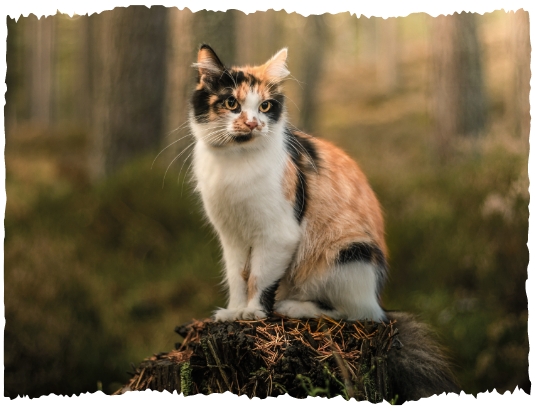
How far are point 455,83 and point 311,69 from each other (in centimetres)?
102

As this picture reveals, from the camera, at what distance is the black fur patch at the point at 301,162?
2527 millimetres

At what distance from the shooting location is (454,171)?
12.2 ft

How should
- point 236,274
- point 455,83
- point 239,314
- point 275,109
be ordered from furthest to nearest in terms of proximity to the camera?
point 455,83 < point 236,274 < point 239,314 < point 275,109

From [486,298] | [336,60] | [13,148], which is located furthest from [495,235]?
[13,148]

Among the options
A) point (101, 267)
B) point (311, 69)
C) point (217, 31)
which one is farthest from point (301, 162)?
point (101, 267)

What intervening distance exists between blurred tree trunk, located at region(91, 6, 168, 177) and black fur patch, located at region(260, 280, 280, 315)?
1.98 metres

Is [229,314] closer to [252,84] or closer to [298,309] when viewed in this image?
[298,309]

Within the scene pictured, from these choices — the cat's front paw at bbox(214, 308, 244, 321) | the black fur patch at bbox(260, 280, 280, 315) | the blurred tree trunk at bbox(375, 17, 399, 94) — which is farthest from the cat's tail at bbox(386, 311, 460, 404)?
the blurred tree trunk at bbox(375, 17, 399, 94)

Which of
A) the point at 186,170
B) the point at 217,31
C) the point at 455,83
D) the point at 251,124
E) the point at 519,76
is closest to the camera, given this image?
the point at 251,124

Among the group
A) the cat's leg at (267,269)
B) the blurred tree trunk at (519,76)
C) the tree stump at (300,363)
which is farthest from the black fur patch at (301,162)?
the blurred tree trunk at (519,76)

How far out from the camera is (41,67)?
4.27 m

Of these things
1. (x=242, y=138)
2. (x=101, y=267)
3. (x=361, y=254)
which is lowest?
(x=101, y=267)

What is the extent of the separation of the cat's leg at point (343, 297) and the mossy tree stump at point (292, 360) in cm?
5

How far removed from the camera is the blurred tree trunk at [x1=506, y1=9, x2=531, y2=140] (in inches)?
120
